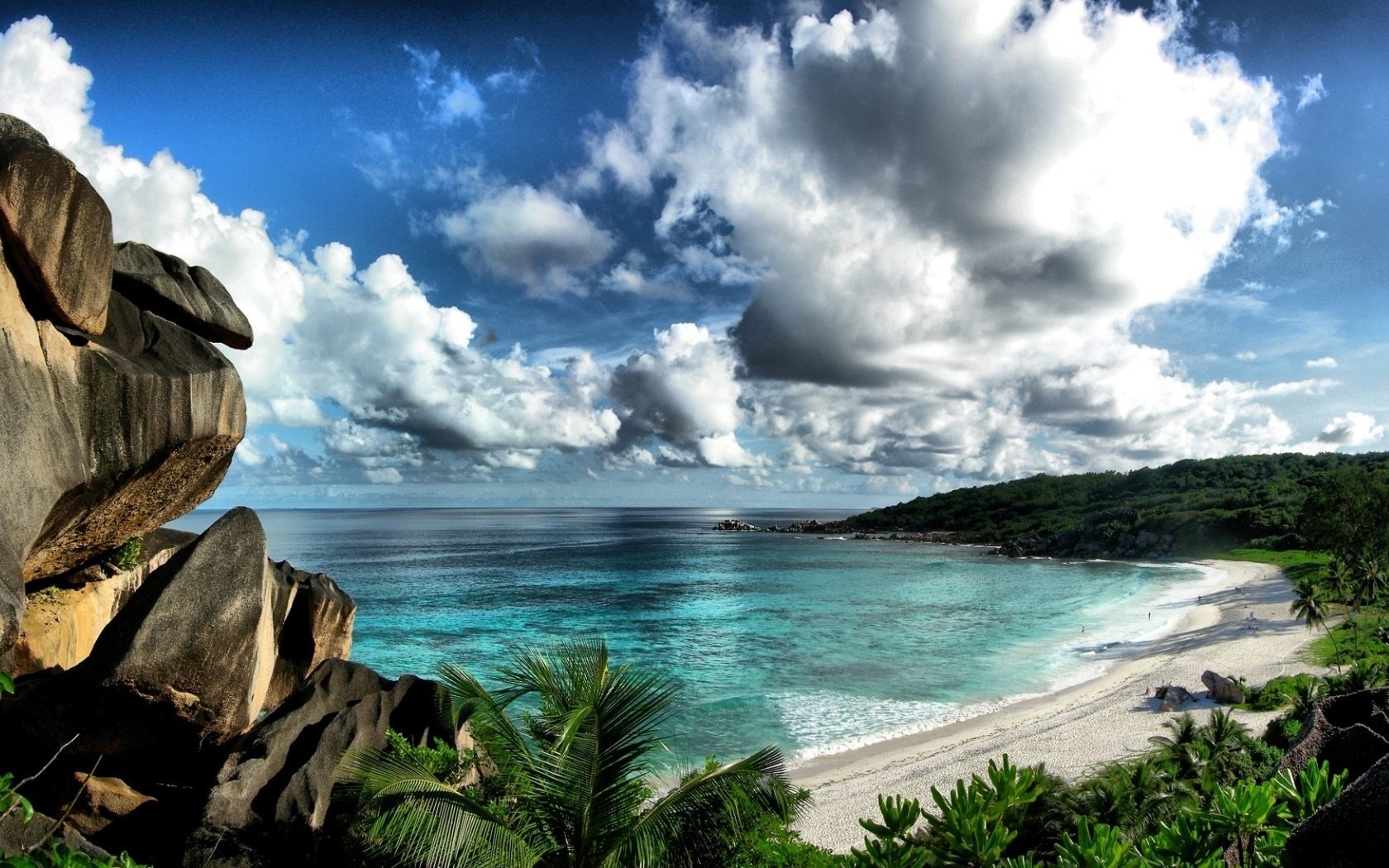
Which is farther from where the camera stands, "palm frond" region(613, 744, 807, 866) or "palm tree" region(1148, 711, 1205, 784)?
"palm tree" region(1148, 711, 1205, 784)

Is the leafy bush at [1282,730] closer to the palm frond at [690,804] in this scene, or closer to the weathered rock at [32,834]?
the palm frond at [690,804]

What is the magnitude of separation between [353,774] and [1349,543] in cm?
6316

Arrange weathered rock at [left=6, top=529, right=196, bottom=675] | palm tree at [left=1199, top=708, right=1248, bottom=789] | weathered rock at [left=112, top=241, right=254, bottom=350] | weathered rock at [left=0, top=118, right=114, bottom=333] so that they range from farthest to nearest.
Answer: palm tree at [left=1199, top=708, right=1248, bottom=789]
weathered rock at [left=112, top=241, right=254, bottom=350]
weathered rock at [left=6, top=529, right=196, bottom=675]
weathered rock at [left=0, top=118, right=114, bottom=333]

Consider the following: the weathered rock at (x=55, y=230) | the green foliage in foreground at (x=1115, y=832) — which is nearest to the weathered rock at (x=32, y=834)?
the weathered rock at (x=55, y=230)

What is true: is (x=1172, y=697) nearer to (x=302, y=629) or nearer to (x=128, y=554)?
(x=302, y=629)

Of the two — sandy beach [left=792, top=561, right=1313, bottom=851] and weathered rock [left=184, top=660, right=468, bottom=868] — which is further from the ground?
weathered rock [left=184, top=660, right=468, bottom=868]

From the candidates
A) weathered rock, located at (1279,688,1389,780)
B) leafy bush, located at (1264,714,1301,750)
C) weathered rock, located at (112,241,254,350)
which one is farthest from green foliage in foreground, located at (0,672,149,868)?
leafy bush, located at (1264,714,1301,750)

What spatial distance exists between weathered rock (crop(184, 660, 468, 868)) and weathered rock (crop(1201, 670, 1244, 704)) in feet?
97.1

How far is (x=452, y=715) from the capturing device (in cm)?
1297

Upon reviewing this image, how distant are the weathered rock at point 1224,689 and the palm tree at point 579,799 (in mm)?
27304

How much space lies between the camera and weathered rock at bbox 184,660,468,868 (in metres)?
10.2

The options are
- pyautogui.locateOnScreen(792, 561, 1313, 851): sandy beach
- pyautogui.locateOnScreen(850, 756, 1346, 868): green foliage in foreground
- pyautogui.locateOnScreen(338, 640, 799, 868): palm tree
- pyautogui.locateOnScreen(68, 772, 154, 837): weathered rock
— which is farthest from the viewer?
pyautogui.locateOnScreen(792, 561, 1313, 851): sandy beach

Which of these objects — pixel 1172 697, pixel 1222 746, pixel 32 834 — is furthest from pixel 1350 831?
pixel 1172 697

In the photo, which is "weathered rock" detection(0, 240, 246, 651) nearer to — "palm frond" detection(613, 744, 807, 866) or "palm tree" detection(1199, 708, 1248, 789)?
"palm frond" detection(613, 744, 807, 866)
